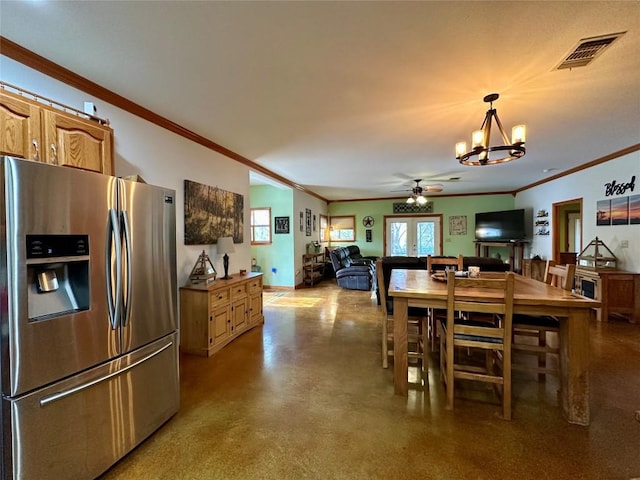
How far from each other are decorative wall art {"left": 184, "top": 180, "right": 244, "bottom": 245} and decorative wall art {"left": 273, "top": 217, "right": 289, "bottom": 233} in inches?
93.4

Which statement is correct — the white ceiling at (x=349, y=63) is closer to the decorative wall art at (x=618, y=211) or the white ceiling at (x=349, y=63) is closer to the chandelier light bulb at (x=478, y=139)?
the chandelier light bulb at (x=478, y=139)

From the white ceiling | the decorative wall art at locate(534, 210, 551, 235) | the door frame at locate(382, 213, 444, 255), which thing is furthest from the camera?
the door frame at locate(382, 213, 444, 255)

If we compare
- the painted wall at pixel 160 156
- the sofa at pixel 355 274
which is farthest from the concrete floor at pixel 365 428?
the sofa at pixel 355 274

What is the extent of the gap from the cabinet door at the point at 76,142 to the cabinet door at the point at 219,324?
1.76m

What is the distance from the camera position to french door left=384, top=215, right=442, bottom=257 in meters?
8.92

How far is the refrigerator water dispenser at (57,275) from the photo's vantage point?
1.36m

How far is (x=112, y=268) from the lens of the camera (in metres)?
1.64

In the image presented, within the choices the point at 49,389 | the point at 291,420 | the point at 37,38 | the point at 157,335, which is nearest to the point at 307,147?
the point at 37,38

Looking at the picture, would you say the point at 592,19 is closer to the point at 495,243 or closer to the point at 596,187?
the point at 596,187

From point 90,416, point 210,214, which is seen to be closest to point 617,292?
point 210,214

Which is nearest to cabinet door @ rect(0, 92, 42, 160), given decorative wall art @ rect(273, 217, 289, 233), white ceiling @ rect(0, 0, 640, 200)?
white ceiling @ rect(0, 0, 640, 200)

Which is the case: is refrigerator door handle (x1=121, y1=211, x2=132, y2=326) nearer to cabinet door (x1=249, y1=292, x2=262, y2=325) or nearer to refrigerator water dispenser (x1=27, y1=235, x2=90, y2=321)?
refrigerator water dispenser (x1=27, y1=235, x2=90, y2=321)

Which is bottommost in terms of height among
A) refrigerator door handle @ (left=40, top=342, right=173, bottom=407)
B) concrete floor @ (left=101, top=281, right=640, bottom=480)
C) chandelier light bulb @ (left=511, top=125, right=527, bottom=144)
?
concrete floor @ (left=101, top=281, right=640, bottom=480)

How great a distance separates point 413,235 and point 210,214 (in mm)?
6952
